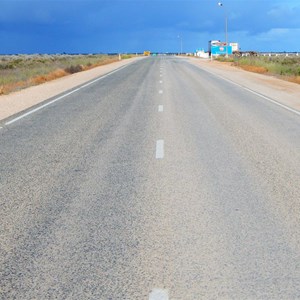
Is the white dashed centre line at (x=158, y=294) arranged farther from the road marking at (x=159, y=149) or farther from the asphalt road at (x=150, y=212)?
the road marking at (x=159, y=149)

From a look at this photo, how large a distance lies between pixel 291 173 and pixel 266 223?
7.39 feet

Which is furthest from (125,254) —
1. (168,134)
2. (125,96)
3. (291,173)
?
(125,96)

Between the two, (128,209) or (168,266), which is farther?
(128,209)

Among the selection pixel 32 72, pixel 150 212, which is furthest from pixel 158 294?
pixel 32 72

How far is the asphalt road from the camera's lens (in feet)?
12.4

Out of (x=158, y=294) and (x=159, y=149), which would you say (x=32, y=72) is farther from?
(x=158, y=294)

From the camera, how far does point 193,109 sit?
14531 mm

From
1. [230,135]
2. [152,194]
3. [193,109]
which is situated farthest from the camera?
[193,109]

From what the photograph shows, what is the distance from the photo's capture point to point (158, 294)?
3582 millimetres

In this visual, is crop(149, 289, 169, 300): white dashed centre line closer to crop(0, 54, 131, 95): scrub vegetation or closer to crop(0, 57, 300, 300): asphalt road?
crop(0, 57, 300, 300): asphalt road

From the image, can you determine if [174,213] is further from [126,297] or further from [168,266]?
[126,297]

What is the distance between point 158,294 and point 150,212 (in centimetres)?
187

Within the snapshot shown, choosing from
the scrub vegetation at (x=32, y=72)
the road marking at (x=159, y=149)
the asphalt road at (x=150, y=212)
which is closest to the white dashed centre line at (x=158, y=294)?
the asphalt road at (x=150, y=212)

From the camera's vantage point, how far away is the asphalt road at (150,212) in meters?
3.79
